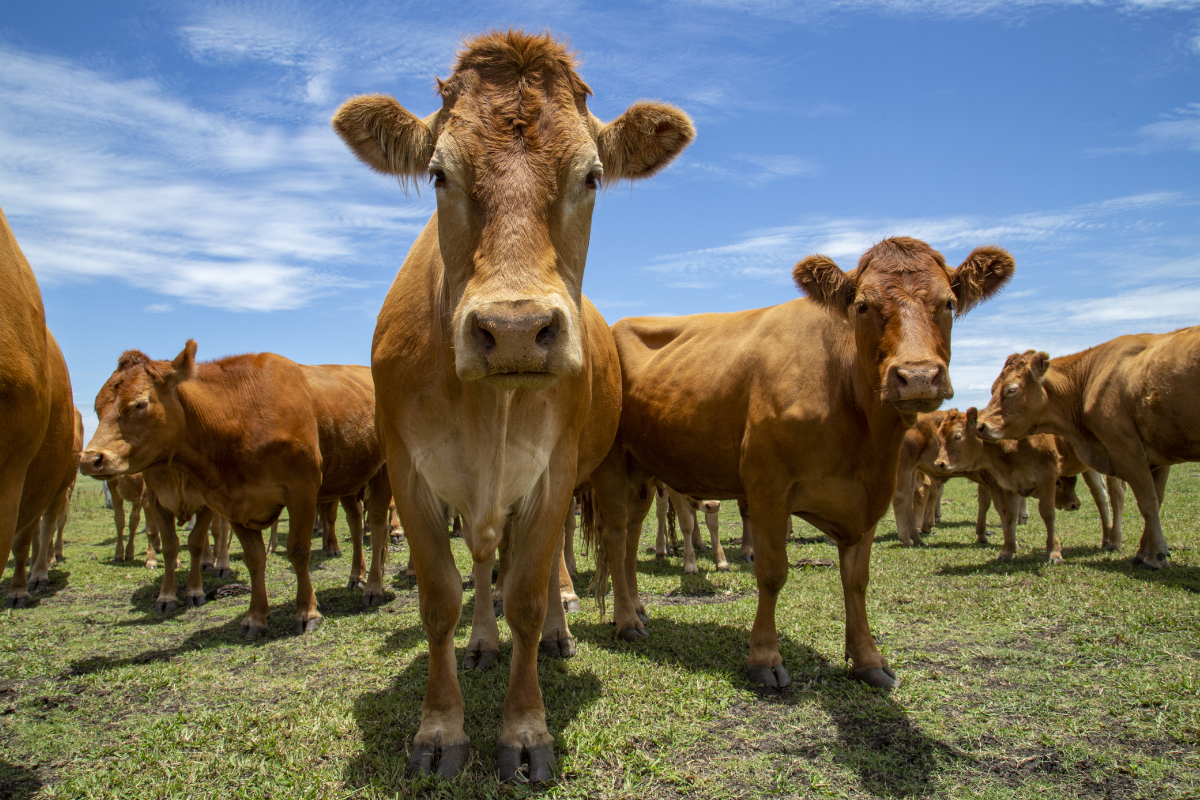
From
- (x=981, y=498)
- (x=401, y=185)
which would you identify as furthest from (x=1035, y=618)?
(x=981, y=498)

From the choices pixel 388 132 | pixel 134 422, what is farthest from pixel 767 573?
pixel 134 422

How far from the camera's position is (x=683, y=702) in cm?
434

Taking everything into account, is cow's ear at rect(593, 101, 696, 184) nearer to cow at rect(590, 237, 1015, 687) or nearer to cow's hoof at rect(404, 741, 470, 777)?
cow at rect(590, 237, 1015, 687)

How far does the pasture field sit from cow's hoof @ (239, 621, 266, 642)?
126 mm

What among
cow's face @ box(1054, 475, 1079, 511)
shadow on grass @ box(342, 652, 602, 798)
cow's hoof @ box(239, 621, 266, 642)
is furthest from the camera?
cow's face @ box(1054, 475, 1079, 511)

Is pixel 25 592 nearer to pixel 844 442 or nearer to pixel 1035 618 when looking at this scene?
pixel 844 442

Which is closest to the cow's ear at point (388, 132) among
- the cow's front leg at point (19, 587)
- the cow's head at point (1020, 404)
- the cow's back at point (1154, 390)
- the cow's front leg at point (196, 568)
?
the cow's front leg at point (196, 568)

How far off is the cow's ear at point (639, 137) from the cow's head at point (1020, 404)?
8.36m

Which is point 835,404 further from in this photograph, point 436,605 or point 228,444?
point 228,444

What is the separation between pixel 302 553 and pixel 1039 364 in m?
9.92

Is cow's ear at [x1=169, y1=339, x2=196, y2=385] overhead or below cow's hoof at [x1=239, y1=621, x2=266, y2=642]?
overhead

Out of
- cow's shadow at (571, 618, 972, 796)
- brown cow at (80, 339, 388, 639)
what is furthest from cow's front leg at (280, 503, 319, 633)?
cow's shadow at (571, 618, 972, 796)

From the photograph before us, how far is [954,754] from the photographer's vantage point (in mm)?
3645

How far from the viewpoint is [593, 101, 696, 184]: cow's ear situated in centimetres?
375
